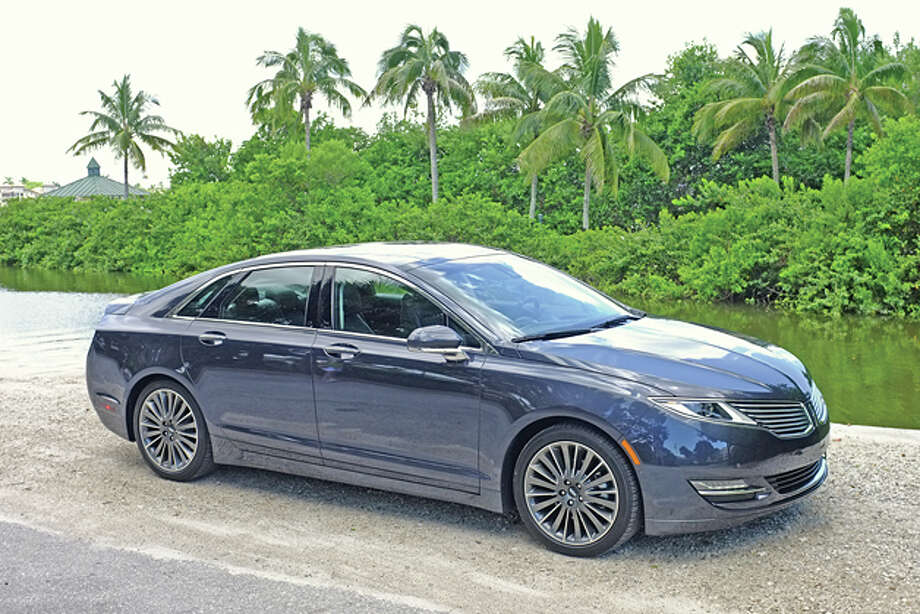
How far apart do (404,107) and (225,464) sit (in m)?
48.9

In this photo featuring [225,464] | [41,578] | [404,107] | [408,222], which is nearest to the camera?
[41,578]

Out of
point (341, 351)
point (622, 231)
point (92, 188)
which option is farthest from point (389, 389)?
point (92, 188)

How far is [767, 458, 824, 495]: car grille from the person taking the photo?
4.75 m

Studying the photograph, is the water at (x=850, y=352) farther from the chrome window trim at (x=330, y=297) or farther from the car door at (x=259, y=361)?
the car door at (x=259, y=361)

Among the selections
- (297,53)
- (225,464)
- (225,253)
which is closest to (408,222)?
(225,253)

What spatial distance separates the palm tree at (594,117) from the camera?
43.1 meters

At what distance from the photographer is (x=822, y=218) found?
Answer: 2697cm

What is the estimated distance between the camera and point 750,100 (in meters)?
46.4

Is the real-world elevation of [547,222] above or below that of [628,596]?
above

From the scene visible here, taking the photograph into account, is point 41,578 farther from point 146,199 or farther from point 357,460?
point 146,199

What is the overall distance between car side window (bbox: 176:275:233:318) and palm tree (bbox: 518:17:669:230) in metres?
37.5

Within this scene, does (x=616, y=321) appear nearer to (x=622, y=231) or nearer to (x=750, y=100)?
(x=622, y=231)

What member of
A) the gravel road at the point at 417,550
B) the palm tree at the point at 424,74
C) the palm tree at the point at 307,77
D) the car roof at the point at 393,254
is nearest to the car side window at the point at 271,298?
the car roof at the point at 393,254

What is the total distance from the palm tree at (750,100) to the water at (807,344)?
19.6m
